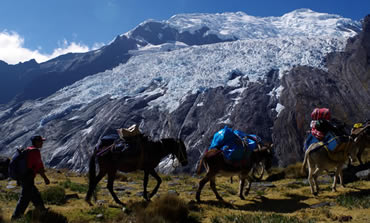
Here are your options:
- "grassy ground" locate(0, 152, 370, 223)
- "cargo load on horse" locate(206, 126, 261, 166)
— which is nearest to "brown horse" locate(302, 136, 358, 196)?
"grassy ground" locate(0, 152, 370, 223)

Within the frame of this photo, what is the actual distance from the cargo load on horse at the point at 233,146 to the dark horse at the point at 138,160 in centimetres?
152

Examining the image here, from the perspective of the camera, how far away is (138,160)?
1020 centimetres

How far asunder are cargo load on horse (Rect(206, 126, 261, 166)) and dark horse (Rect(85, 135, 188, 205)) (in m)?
1.52

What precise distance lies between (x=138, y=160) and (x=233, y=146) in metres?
3.23

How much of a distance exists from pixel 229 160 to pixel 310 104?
51.4m

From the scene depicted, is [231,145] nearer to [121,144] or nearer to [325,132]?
[325,132]

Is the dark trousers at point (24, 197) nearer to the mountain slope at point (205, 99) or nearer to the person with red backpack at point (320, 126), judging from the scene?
the person with red backpack at point (320, 126)

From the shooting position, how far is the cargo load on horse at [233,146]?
1005cm

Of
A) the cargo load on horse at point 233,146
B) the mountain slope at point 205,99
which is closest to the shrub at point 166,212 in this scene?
the cargo load on horse at point 233,146

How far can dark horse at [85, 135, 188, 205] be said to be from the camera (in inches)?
392

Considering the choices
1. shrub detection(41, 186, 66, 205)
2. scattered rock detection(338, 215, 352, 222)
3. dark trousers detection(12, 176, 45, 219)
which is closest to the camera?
scattered rock detection(338, 215, 352, 222)

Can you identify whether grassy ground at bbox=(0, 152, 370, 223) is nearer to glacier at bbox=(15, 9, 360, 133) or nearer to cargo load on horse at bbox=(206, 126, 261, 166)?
cargo load on horse at bbox=(206, 126, 261, 166)

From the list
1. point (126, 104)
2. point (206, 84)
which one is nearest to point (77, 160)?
point (126, 104)

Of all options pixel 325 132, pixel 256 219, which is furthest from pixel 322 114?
pixel 256 219
